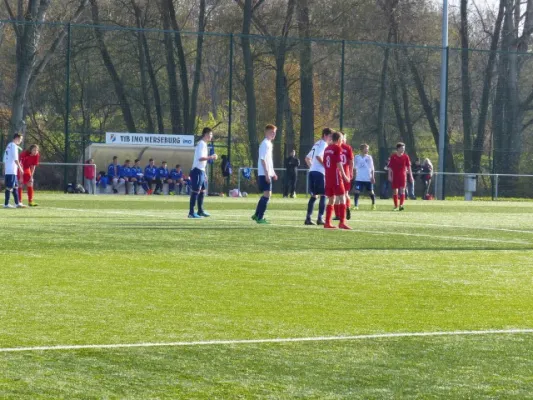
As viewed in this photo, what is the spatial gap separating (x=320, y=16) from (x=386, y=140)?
821 cm

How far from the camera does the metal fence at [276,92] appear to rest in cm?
4556

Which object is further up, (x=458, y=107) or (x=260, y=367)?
(x=458, y=107)

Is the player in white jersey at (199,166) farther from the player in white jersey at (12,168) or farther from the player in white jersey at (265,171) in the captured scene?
the player in white jersey at (12,168)

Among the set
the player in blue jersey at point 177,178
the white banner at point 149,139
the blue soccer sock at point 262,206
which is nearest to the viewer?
the blue soccer sock at point 262,206

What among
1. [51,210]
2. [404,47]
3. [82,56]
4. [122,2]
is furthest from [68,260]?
[122,2]

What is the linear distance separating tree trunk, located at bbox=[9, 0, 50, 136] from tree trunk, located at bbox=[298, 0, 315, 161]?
10.5 meters

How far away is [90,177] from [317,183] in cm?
2197

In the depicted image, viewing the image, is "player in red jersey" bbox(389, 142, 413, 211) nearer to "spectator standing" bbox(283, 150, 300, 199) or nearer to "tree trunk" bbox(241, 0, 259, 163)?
"spectator standing" bbox(283, 150, 300, 199)

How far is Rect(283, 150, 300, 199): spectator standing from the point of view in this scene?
4284cm

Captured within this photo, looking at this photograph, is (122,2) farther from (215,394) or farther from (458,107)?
(215,394)

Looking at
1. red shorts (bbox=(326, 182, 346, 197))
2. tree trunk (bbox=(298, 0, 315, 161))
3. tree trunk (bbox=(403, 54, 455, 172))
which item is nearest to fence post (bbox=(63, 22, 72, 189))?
tree trunk (bbox=(298, 0, 315, 161))

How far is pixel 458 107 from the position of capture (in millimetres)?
50250

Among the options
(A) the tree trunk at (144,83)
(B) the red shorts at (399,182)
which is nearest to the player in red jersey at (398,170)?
(B) the red shorts at (399,182)

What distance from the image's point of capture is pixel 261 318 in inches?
331
